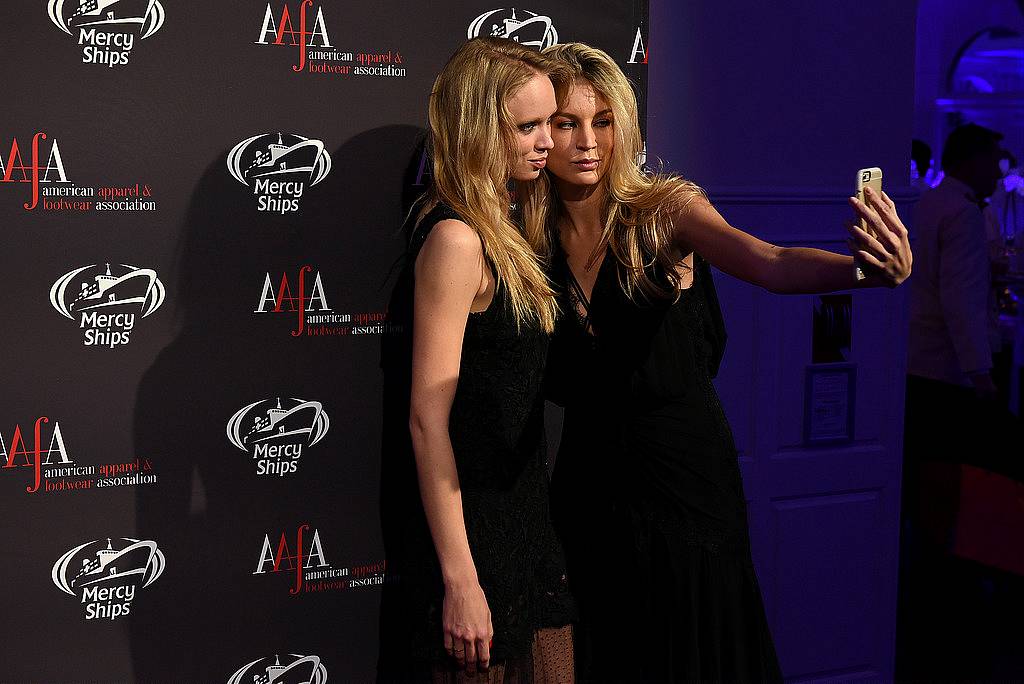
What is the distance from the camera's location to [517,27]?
105 inches

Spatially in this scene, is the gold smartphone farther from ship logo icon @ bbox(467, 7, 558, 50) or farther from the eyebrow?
ship logo icon @ bbox(467, 7, 558, 50)

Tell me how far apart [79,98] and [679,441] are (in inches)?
60.2

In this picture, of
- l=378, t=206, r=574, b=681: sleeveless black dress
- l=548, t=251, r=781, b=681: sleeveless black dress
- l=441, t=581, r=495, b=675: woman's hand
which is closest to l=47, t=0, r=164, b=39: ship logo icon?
l=378, t=206, r=574, b=681: sleeveless black dress

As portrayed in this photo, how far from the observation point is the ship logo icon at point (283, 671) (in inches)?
101

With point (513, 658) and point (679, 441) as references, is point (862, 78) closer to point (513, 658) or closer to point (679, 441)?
point (679, 441)

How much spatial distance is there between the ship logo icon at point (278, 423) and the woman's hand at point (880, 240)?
1403mm

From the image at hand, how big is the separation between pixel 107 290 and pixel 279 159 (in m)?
0.50

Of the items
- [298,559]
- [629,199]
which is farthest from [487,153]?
[298,559]

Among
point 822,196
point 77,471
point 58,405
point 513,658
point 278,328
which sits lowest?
point 513,658

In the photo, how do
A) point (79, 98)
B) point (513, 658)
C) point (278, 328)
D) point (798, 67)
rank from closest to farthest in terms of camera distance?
point (513, 658) → point (79, 98) → point (278, 328) → point (798, 67)

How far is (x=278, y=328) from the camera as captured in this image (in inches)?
98.7

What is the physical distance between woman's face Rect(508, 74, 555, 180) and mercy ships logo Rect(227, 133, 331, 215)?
62 centimetres

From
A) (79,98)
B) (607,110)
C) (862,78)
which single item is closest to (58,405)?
(79,98)

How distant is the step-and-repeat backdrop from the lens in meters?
2.29
